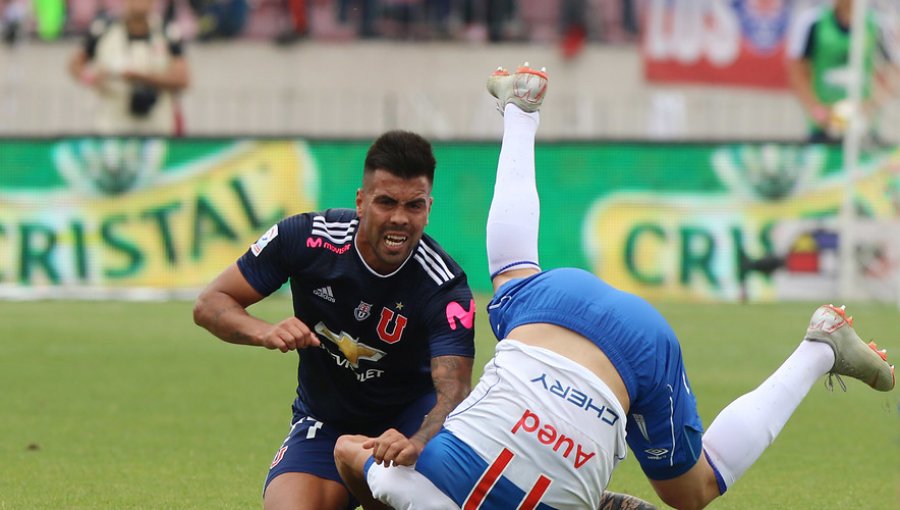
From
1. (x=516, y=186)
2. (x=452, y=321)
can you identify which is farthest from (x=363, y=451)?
(x=516, y=186)

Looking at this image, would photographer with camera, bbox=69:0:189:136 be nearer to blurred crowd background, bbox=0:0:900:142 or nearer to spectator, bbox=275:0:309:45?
blurred crowd background, bbox=0:0:900:142

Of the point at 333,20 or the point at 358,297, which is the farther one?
the point at 333,20

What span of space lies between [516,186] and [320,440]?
4.48 ft

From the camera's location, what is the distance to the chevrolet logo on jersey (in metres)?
→ 6.44

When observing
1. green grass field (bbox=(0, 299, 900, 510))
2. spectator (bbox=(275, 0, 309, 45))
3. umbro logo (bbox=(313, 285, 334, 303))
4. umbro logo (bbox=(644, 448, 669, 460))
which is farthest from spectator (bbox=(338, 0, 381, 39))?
umbro logo (bbox=(644, 448, 669, 460))

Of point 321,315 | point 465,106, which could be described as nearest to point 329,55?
point 465,106

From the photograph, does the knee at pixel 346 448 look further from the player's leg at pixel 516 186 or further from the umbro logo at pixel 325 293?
the player's leg at pixel 516 186

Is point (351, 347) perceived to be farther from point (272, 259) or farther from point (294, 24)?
point (294, 24)

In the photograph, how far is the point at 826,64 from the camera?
61.1 feet

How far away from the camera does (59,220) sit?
17297 mm

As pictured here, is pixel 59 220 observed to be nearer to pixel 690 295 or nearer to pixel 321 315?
pixel 690 295

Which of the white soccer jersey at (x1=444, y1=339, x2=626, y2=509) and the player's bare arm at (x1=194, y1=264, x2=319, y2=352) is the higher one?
the player's bare arm at (x1=194, y1=264, x2=319, y2=352)

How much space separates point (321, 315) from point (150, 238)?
11.3 m

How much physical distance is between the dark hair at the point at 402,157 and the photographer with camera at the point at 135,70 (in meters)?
12.2
